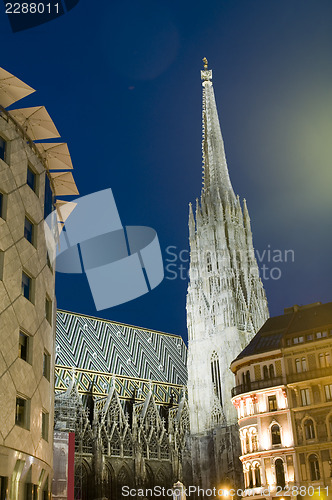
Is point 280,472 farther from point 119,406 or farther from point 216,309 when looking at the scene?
point 216,309

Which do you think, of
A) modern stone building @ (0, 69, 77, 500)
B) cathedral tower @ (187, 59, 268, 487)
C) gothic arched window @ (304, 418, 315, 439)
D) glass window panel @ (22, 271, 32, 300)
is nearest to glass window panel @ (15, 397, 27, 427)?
modern stone building @ (0, 69, 77, 500)

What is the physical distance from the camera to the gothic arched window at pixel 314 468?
35.5 metres

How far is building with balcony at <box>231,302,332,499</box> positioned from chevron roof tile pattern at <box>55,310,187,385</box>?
3284 centimetres

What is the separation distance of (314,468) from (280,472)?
7.68 feet

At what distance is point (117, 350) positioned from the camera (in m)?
77.3

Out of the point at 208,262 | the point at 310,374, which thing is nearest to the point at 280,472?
the point at 310,374

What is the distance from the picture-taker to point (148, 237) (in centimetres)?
13562

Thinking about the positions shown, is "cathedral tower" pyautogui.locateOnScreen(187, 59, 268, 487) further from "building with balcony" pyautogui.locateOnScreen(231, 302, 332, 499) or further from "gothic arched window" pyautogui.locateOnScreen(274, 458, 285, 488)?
"gothic arched window" pyautogui.locateOnScreen(274, 458, 285, 488)

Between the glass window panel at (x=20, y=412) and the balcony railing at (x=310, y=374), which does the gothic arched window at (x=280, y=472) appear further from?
the glass window panel at (x=20, y=412)

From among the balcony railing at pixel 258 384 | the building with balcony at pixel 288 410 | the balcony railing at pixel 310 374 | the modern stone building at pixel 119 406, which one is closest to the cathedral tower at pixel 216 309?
the modern stone building at pixel 119 406

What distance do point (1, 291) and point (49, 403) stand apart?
6.81m

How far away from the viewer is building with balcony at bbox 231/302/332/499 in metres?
36.0

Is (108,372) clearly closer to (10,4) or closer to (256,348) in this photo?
(256,348)

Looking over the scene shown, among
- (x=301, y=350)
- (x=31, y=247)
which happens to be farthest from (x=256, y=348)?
(x=31, y=247)
